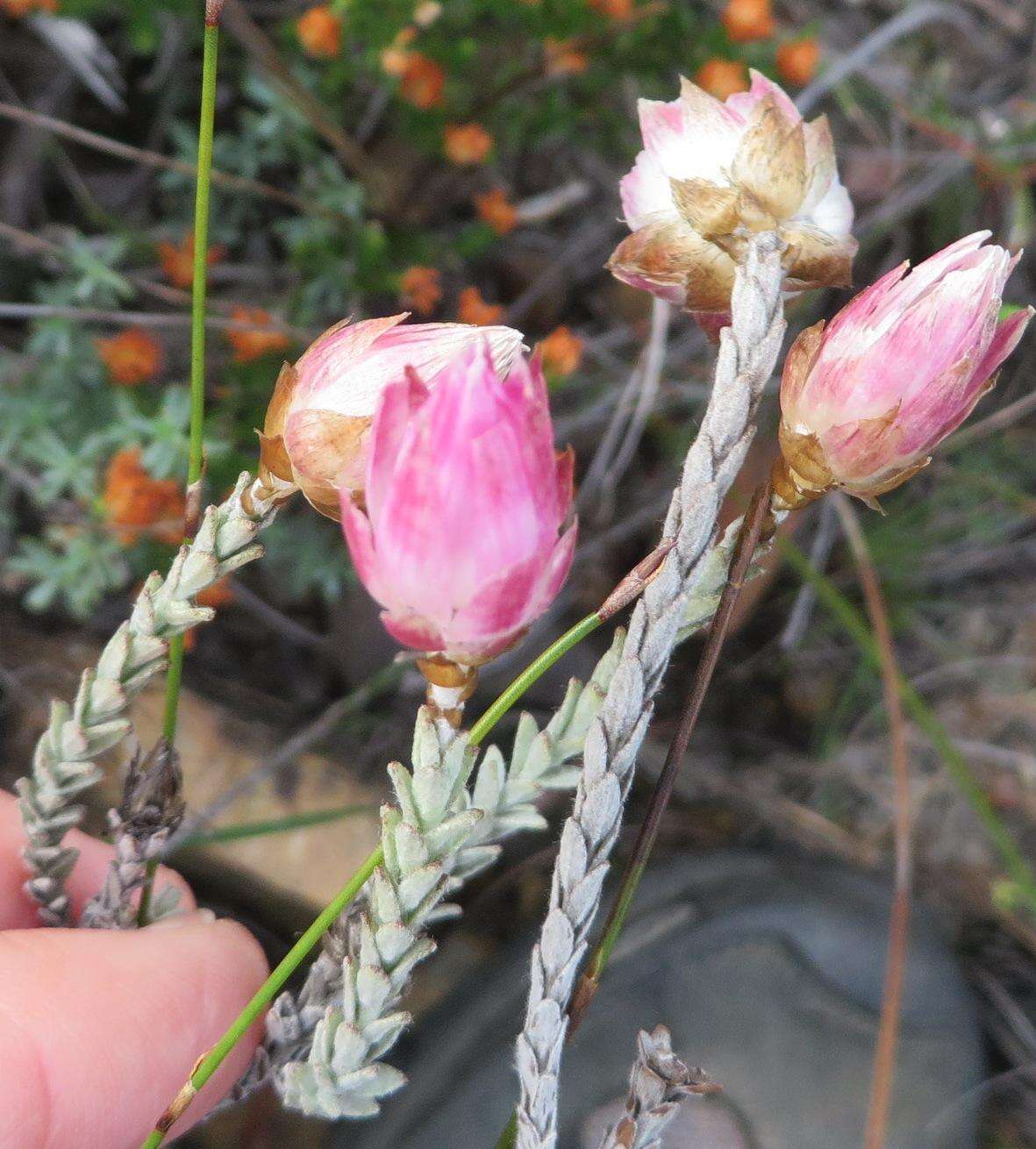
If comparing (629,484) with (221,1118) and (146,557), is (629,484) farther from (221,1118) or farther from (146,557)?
(221,1118)

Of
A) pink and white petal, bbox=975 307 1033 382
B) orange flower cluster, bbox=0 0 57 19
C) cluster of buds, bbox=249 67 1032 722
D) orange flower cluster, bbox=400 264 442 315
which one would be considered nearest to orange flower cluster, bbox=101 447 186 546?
orange flower cluster, bbox=400 264 442 315

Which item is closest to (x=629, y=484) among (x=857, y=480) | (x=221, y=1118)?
(x=221, y=1118)

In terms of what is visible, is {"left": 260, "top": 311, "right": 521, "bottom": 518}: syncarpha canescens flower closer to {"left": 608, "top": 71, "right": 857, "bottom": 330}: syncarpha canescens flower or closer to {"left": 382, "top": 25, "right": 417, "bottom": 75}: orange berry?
{"left": 608, "top": 71, "right": 857, "bottom": 330}: syncarpha canescens flower

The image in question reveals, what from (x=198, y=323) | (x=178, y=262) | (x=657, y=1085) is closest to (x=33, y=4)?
(x=178, y=262)

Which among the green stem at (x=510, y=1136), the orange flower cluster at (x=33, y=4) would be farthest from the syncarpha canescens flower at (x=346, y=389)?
the orange flower cluster at (x=33, y=4)

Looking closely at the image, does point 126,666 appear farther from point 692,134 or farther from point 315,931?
point 692,134

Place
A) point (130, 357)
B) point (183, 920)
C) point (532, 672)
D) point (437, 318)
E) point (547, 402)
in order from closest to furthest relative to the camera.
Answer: point (547, 402) → point (532, 672) → point (183, 920) → point (130, 357) → point (437, 318)

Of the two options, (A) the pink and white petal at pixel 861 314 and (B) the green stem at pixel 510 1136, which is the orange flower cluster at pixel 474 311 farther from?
(B) the green stem at pixel 510 1136
